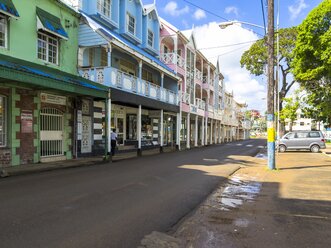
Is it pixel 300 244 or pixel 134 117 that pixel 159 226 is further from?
pixel 134 117

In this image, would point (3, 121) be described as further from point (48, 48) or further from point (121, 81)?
point (121, 81)

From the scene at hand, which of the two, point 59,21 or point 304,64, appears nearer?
point 59,21

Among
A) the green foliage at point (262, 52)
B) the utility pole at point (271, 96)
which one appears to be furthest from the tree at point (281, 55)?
the utility pole at point (271, 96)

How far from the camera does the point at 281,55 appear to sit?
40.9 metres

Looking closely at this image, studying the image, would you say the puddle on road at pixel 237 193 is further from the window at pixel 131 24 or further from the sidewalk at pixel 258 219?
the window at pixel 131 24

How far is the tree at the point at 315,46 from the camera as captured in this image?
2097cm

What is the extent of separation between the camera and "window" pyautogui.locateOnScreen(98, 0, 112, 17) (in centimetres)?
2100

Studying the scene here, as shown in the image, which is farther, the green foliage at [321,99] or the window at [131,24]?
the window at [131,24]

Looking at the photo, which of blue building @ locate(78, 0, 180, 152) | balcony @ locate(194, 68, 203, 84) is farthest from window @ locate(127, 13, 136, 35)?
balcony @ locate(194, 68, 203, 84)

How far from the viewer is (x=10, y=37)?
1412 centimetres

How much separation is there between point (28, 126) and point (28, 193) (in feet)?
23.0

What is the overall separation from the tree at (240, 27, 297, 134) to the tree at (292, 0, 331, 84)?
16563 mm

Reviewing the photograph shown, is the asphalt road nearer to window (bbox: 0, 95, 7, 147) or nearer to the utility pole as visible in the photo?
window (bbox: 0, 95, 7, 147)

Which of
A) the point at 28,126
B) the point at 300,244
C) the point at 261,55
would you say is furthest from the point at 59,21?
the point at 261,55
